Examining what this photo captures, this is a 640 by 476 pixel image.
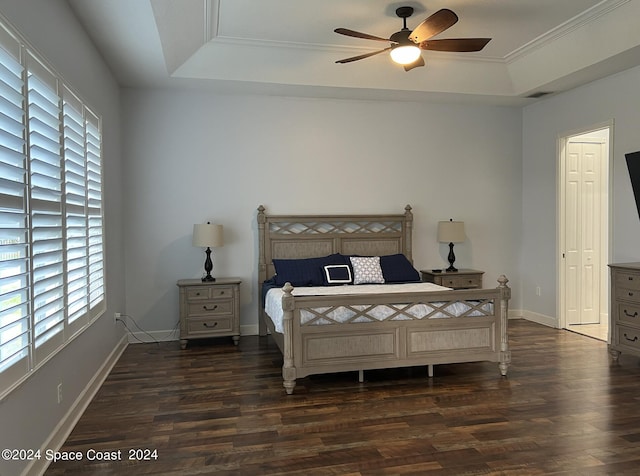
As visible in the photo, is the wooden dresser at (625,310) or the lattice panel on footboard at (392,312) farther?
the wooden dresser at (625,310)

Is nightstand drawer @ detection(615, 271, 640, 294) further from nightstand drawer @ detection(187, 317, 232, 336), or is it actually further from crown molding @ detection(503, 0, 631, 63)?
nightstand drawer @ detection(187, 317, 232, 336)

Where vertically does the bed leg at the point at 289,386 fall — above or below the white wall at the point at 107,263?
below

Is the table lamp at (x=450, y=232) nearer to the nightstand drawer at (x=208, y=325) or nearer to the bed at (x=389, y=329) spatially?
the bed at (x=389, y=329)

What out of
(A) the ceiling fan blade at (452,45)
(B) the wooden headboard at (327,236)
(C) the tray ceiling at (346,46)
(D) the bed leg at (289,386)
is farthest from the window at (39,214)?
(A) the ceiling fan blade at (452,45)

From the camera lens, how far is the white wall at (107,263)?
2518 millimetres

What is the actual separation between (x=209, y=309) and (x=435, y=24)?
12.2 feet

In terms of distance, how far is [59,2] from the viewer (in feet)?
10.9

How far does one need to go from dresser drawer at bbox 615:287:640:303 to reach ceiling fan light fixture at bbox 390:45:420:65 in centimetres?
300

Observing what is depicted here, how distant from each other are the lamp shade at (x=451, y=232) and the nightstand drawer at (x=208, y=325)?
9.39 feet

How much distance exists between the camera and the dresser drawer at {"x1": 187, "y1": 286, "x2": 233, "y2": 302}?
5.57 metres

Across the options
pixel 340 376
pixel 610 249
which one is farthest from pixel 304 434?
pixel 610 249

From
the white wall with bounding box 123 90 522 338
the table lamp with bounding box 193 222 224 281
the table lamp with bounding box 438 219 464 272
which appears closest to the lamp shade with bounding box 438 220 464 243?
the table lamp with bounding box 438 219 464 272

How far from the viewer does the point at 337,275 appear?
568 centimetres

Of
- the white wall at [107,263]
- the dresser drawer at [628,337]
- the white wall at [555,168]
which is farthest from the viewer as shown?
the white wall at [555,168]
